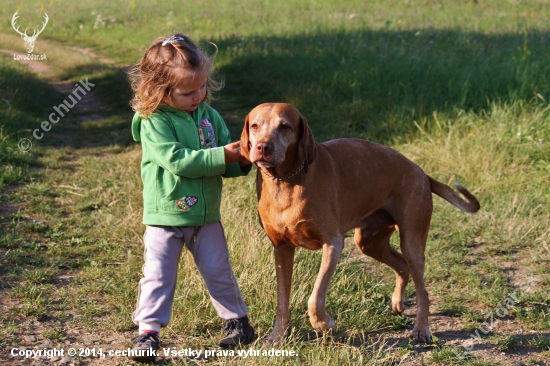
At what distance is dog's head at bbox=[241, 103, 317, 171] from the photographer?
3.52 m

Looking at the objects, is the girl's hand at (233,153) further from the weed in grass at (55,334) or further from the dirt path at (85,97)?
the dirt path at (85,97)

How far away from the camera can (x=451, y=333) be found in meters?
4.44

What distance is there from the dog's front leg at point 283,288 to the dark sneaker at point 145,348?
0.66 metres

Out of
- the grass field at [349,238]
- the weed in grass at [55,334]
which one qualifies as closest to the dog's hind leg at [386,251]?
the grass field at [349,238]

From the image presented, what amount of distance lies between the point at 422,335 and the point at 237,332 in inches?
47.0

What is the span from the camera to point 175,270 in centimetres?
396

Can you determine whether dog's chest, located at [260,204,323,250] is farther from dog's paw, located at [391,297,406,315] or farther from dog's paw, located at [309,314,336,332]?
dog's paw, located at [391,297,406,315]

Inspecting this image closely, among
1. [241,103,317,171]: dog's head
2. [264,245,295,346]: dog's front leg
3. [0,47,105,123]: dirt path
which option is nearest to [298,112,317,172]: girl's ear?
[241,103,317,171]: dog's head

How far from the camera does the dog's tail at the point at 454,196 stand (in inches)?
184

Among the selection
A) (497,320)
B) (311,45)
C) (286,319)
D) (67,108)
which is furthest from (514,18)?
(286,319)

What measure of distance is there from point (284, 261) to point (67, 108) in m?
7.99

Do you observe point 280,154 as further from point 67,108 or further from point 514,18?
point 514,18

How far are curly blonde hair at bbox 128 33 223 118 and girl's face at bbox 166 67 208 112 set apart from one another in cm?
2

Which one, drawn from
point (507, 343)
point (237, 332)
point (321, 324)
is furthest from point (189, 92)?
point (507, 343)
